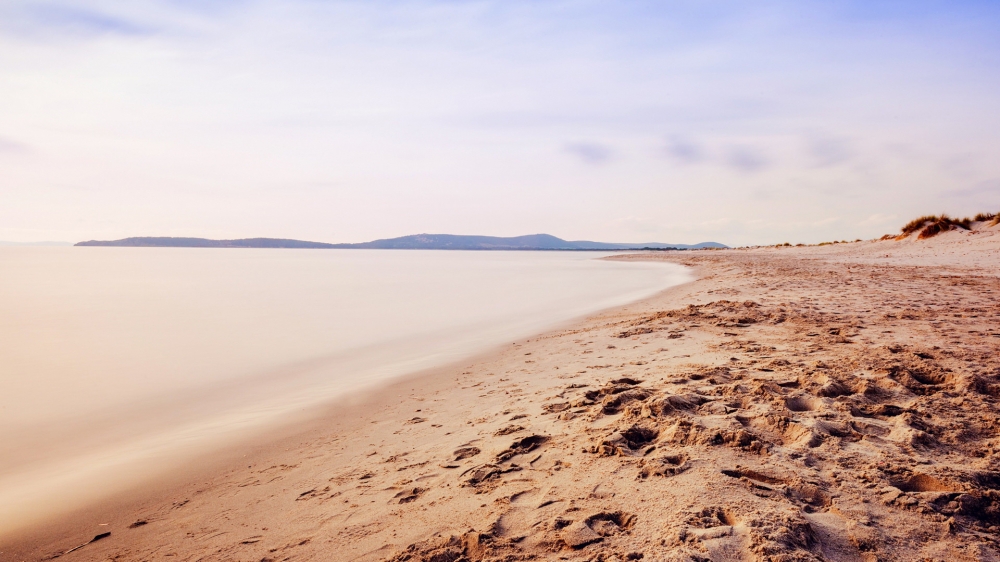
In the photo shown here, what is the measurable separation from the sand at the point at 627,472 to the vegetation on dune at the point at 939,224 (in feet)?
88.4

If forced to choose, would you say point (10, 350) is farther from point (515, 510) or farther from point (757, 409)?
point (757, 409)

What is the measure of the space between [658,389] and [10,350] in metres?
11.6

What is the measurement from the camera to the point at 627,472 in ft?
10.3

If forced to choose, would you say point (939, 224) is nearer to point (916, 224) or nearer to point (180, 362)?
point (916, 224)

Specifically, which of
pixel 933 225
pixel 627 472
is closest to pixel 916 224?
pixel 933 225

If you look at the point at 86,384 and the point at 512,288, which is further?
the point at 512,288

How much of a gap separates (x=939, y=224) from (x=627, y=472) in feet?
108

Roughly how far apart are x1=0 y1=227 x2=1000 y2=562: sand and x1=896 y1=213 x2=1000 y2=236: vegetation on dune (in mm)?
26943

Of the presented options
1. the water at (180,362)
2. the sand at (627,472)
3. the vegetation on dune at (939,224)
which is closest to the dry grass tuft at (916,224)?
the vegetation on dune at (939,224)

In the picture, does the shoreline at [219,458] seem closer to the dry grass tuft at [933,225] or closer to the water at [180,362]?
the water at [180,362]

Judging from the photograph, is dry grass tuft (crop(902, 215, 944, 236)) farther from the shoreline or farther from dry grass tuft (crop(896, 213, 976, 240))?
the shoreline

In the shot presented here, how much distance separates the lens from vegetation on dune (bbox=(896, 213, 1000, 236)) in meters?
26.1

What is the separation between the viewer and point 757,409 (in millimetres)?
3930

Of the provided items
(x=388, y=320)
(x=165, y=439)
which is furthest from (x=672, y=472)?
(x=388, y=320)
